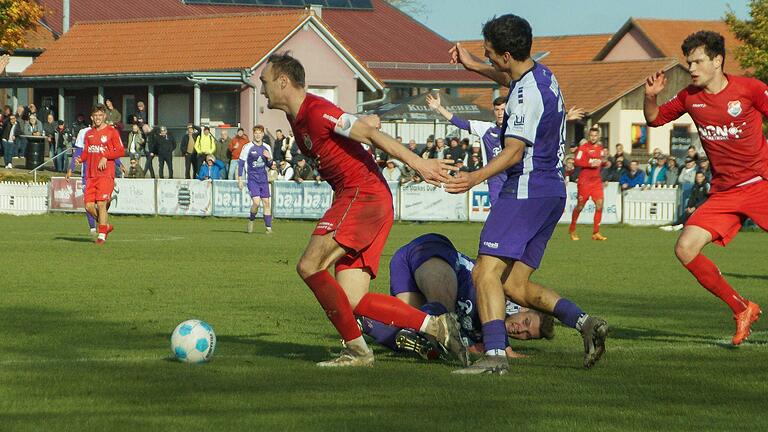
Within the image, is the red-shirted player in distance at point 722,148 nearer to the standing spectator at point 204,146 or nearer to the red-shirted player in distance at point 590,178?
the red-shirted player in distance at point 590,178

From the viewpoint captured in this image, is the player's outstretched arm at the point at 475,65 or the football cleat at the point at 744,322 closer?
the player's outstretched arm at the point at 475,65

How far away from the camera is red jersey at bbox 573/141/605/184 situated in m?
26.9

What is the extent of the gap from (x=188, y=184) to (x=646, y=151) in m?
32.2

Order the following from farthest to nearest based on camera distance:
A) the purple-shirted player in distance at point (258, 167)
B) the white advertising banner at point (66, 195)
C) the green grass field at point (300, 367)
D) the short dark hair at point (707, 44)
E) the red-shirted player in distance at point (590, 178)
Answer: the white advertising banner at point (66, 195)
the purple-shirted player in distance at point (258, 167)
the red-shirted player in distance at point (590, 178)
the short dark hair at point (707, 44)
the green grass field at point (300, 367)

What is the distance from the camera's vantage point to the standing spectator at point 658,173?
34375mm

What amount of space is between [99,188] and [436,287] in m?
13.9

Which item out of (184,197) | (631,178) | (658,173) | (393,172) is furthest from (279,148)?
(658,173)

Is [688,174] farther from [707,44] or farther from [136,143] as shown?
[707,44]

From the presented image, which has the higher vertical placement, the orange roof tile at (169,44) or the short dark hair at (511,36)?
the orange roof tile at (169,44)

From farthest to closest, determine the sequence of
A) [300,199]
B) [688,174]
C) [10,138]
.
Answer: [10,138], [300,199], [688,174]

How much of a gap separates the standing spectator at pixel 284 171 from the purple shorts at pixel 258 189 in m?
8.50

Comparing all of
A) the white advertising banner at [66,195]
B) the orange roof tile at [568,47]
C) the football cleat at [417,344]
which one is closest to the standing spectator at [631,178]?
the white advertising banner at [66,195]

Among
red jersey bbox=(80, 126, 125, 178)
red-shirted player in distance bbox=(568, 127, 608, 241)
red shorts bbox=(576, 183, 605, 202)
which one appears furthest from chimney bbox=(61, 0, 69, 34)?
red jersey bbox=(80, 126, 125, 178)

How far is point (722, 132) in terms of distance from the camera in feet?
33.8
